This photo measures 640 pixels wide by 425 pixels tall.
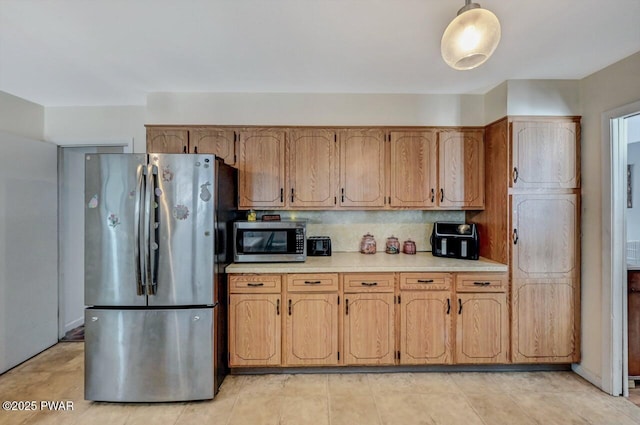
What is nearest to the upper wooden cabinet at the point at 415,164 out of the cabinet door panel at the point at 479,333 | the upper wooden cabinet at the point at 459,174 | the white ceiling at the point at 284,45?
the upper wooden cabinet at the point at 459,174

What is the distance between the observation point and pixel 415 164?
2.89 meters

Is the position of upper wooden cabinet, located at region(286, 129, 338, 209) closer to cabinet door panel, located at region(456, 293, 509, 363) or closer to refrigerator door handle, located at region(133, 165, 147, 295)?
refrigerator door handle, located at region(133, 165, 147, 295)

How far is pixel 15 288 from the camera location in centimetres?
277

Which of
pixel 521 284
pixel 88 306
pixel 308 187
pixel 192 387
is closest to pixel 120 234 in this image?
pixel 88 306

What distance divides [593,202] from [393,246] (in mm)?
1654

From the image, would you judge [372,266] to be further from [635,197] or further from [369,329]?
[635,197]

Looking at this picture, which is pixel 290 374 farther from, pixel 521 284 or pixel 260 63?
pixel 260 63

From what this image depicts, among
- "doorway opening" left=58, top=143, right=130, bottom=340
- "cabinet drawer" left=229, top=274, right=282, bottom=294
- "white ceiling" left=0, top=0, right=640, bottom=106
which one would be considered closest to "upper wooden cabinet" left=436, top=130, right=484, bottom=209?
"white ceiling" left=0, top=0, right=640, bottom=106

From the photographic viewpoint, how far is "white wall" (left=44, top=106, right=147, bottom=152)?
3193 millimetres

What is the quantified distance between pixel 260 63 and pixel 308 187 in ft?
3.64

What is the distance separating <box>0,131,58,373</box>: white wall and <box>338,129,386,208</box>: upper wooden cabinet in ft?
9.69

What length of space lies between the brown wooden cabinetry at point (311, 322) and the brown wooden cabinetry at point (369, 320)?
12cm

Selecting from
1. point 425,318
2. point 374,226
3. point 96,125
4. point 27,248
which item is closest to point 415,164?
point 374,226

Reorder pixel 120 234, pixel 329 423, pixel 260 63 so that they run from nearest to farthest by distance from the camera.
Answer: pixel 329 423 < pixel 120 234 < pixel 260 63
